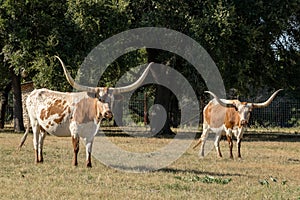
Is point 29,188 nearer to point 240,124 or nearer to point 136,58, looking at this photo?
point 240,124

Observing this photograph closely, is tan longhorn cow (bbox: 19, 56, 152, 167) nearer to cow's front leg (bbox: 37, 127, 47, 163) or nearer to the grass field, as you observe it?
cow's front leg (bbox: 37, 127, 47, 163)

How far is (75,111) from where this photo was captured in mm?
11617

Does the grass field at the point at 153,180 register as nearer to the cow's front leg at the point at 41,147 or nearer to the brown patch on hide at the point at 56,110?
the cow's front leg at the point at 41,147

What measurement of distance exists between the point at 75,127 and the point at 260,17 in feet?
48.3

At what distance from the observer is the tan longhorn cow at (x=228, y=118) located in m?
14.9

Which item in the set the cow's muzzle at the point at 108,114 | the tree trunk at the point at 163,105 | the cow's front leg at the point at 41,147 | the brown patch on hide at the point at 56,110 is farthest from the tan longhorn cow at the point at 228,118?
the tree trunk at the point at 163,105

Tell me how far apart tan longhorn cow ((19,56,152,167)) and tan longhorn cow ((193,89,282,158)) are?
A: 165 inches

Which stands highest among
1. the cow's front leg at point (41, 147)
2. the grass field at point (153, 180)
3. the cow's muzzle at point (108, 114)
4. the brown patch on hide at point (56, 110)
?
the brown patch on hide at point (56, 110)

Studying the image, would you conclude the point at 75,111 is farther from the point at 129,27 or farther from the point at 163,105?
the point at 163,105

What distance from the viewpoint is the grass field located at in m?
8.34

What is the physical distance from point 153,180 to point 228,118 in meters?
5.98

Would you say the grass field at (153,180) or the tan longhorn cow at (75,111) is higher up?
the tan longhorn cow at (75,111)

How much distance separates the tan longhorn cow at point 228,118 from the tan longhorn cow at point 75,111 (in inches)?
165

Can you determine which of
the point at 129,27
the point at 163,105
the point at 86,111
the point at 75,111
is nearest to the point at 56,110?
the point at 75,111
